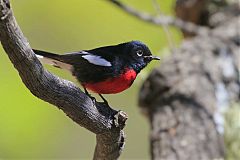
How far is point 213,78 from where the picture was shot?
164 inches

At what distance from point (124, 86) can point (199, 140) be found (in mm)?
1180

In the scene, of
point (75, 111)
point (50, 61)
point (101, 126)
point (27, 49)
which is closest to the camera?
point (27, 49)

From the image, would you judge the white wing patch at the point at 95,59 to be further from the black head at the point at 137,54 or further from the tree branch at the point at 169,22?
the tree branch at the point at 169,22

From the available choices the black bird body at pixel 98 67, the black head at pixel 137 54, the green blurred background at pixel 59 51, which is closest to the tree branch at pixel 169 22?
the green blurred background at pixel 59 51

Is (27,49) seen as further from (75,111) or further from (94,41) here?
(94,41)

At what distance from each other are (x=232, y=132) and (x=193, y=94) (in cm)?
38

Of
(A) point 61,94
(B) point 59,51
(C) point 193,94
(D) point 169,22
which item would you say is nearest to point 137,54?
(A) point 61,94

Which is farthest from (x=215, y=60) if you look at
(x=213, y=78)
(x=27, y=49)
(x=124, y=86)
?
(x=27, y=49)

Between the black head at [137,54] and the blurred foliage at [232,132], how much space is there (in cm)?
122

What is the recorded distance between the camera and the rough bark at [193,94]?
3695 mm

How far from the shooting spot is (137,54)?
287cm

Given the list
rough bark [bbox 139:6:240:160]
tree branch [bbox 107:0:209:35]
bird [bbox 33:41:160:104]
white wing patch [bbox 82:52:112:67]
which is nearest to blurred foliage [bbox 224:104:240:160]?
rough bark [bbox 139:6:240:160]

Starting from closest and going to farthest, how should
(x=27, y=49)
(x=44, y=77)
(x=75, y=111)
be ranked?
(x=27, y=49), (x=44, y=77), (x=75, y=111)

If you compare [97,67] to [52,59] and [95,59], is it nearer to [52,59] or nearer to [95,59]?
[95,59]
